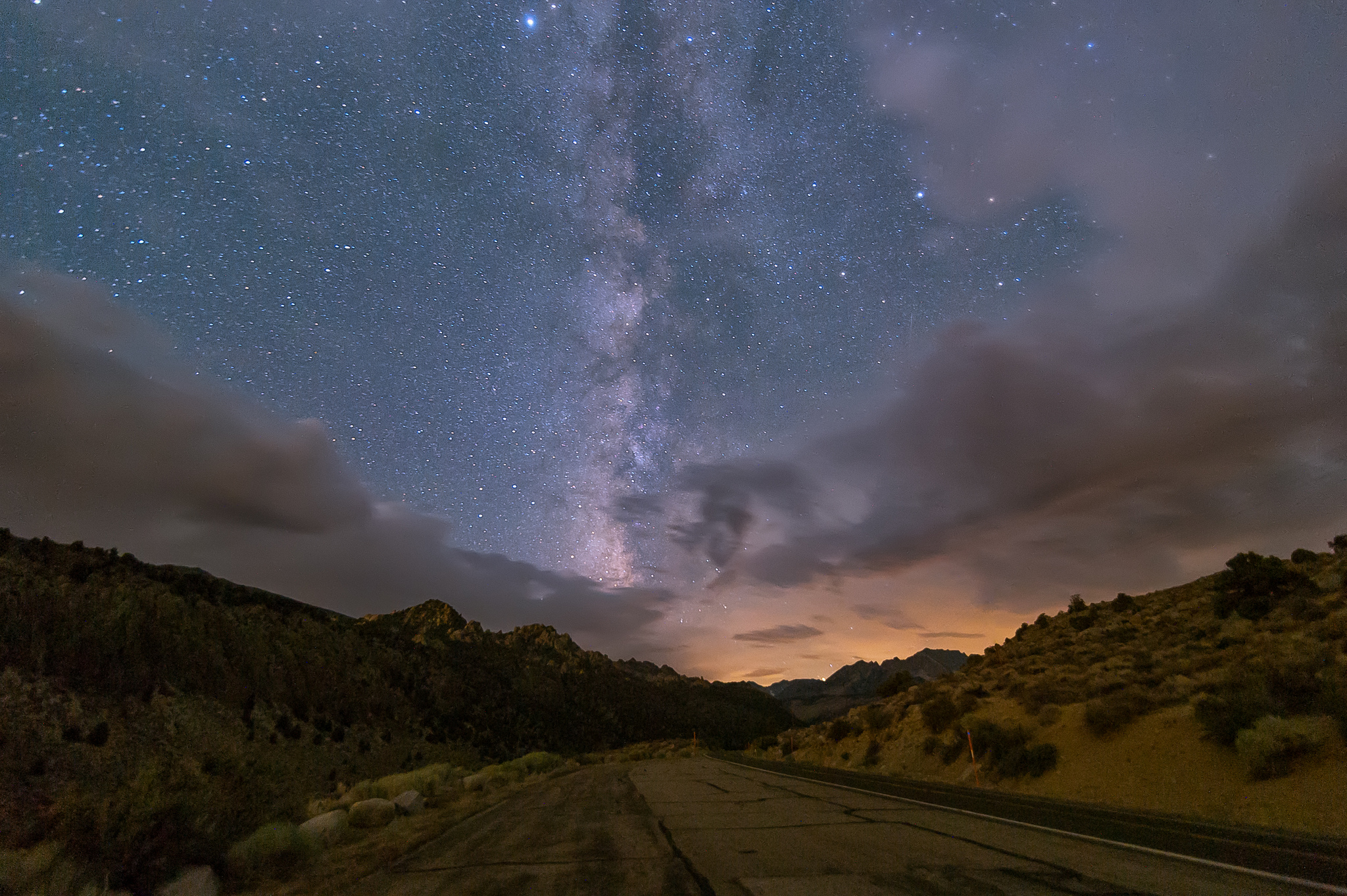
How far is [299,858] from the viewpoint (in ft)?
29.2

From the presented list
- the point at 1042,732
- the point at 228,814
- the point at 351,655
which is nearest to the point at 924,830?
the point at 228,814

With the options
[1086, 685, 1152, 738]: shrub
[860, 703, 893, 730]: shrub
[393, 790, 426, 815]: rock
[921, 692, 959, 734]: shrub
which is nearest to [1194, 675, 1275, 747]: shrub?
[1086, 685, 1152, 738]: shrub

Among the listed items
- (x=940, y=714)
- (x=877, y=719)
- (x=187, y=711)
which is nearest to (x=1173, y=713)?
(x=940, y=714)

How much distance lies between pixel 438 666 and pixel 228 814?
7247 cm

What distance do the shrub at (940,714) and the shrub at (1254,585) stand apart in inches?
524

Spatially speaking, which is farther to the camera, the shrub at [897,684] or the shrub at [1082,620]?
the shrub at [897,684]

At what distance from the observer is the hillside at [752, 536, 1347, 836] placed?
39.8ft

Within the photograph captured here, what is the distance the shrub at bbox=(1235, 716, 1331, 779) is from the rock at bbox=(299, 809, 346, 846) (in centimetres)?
1776

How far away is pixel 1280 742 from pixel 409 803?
751 inches

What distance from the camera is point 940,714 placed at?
1047 inches

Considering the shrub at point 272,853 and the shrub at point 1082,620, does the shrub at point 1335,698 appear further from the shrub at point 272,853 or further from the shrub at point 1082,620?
the shrub at point 1082,620

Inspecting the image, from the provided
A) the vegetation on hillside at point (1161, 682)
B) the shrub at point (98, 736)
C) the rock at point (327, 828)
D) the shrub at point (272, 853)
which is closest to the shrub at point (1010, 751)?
the vegetation on hillside at point (1161, 682)

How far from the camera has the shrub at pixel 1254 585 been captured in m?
27.2

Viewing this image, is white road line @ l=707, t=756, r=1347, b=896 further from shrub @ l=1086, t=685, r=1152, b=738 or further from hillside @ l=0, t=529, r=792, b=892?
hillside @ l=0, t=529, r=792, b=892
